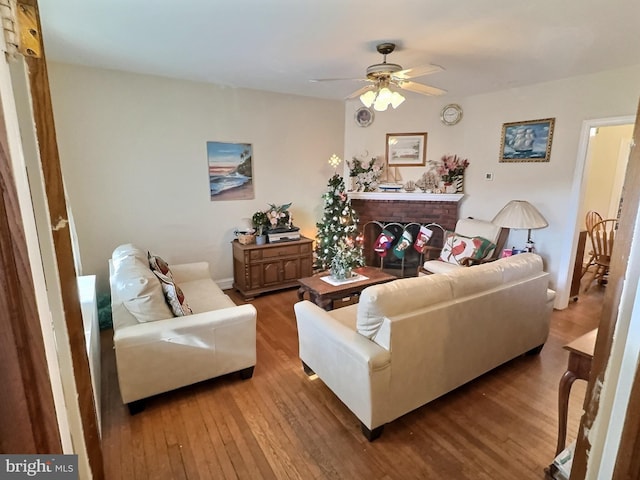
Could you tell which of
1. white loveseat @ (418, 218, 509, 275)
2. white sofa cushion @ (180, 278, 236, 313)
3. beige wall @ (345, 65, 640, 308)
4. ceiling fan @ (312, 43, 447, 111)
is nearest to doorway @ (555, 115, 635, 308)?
beige wall @ (345, 65, 640, 308)

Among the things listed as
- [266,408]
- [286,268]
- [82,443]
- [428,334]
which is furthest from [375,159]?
[82,443]

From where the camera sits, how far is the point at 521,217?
3559 millimetres

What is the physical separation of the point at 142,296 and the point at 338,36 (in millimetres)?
2252

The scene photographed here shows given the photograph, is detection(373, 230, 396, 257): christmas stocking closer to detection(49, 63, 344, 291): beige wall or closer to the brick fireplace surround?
the brick fireplace surround

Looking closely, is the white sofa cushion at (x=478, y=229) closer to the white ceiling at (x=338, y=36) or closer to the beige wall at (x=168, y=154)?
the white ceiling at (x=338, y=36)

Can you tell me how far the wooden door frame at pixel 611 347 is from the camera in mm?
537

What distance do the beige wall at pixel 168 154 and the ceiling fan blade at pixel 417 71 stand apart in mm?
2181

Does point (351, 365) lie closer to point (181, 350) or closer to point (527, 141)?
point (181, 350)

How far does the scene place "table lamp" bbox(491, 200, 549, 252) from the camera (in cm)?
354

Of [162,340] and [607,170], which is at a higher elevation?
[607,170]

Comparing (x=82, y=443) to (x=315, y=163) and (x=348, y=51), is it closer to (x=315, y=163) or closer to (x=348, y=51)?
(x=348, y=51)

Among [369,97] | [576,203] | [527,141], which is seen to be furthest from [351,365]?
[527,141]

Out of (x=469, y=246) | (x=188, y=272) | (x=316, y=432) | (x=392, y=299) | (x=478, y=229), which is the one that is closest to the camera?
(x=392, y=299)

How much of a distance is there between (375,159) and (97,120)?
3.37 m
